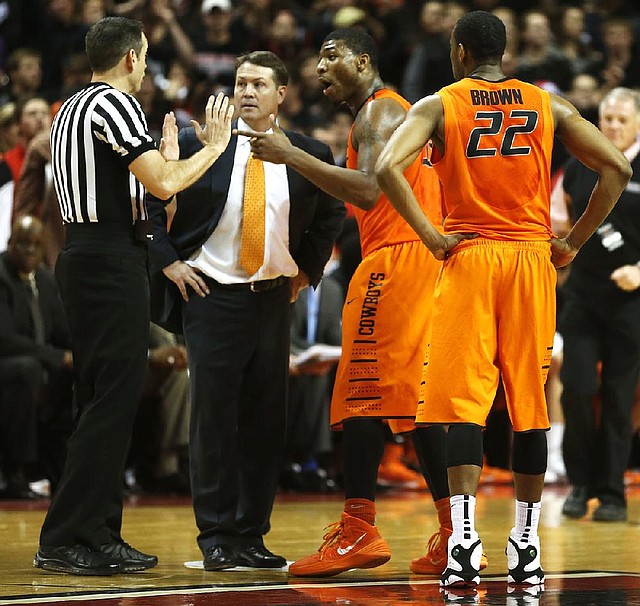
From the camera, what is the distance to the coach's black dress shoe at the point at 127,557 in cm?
511

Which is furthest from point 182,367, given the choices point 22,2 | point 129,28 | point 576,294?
point 22,2

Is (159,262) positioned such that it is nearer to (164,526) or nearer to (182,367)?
(164,526)

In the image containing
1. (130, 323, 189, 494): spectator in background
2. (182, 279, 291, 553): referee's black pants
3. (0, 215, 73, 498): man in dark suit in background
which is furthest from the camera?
(130, 323, 189, 494): spectator in background

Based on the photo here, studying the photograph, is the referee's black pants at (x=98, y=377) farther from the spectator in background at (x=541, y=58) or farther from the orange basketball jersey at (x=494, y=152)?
the spectator in background at (x=541, y=58)

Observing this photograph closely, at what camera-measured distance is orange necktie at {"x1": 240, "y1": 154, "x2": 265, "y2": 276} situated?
18.0 ft

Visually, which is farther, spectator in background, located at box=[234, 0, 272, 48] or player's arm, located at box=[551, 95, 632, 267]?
spectator in background, located at box=[234, 0, 272, 48]

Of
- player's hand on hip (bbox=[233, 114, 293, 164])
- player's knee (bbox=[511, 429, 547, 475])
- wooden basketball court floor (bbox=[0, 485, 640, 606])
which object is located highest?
player's hand on hip (bbox=[233, 114, 293, 164])

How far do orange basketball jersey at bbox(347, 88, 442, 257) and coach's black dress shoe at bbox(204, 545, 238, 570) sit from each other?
4.42ft

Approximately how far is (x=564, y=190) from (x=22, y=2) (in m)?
7.01

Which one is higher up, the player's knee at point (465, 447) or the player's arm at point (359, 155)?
the player's arm at point (359, 155)

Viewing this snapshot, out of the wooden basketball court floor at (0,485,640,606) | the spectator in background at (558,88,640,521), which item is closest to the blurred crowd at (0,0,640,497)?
the wooden basketball court floor at (0,485,640,606)

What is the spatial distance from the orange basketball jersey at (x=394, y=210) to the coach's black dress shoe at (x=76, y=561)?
1.63 m

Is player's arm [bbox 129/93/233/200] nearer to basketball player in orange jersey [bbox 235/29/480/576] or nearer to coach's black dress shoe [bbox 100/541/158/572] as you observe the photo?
basketball player in orange jersey [bbox 235/29/480/576]

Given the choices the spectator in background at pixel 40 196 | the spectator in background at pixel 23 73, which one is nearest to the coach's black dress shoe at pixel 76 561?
the spectator in background at pixel 40 196
